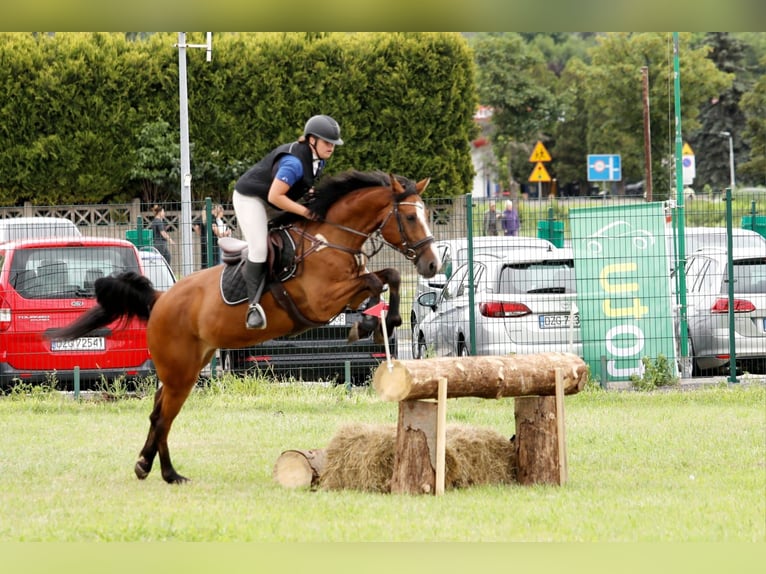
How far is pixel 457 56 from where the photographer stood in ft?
123

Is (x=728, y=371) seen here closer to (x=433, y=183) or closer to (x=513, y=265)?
(x=513, y=265)

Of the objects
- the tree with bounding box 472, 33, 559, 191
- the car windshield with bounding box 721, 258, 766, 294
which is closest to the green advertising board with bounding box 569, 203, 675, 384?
the car windshield with bounding box 721, 258, 766, 294

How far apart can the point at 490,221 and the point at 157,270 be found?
450 cm

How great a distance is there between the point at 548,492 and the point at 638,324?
7.39m

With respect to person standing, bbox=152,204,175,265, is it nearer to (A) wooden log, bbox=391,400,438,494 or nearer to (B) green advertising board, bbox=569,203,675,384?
(B) green advertising board, bbox=569,203,675,384

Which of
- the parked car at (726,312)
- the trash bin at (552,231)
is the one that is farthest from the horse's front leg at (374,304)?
the trash bin at (552,231)

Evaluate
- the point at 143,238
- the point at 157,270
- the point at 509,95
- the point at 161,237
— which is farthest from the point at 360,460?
the point at 509,95

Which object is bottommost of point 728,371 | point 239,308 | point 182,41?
point 728,371

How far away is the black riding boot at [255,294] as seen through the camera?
398 inches

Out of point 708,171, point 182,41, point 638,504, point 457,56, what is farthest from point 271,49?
point 708,171

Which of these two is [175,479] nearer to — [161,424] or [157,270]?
[161,424]

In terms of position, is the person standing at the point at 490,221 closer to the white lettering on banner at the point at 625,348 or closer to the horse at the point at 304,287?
the white lettering on banner at the point at 625,348

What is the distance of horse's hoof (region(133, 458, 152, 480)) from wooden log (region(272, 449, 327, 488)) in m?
1.17

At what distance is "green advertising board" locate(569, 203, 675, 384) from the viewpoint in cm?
1642
